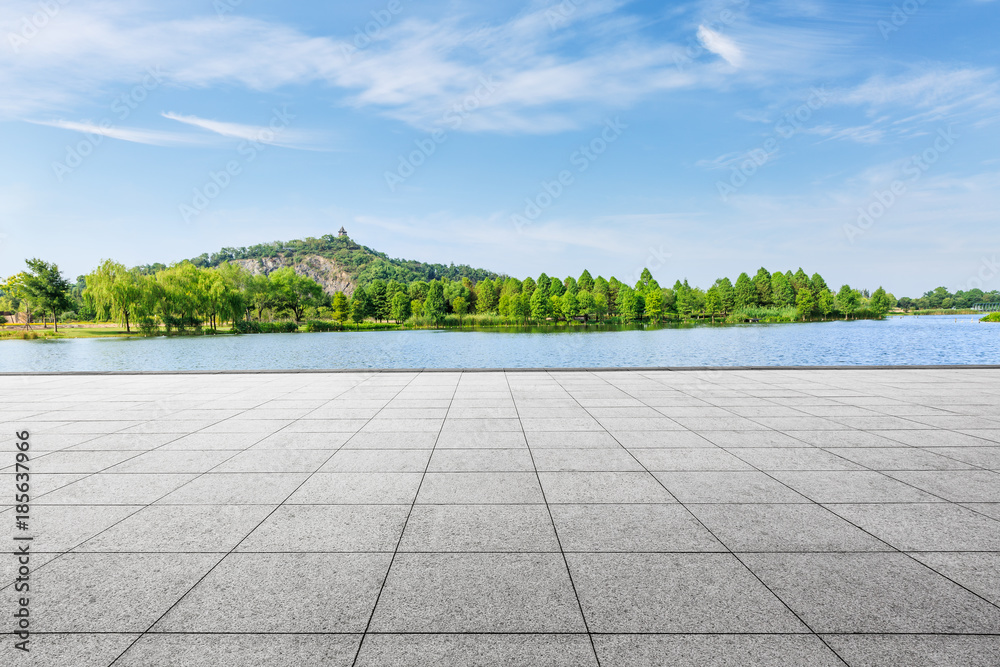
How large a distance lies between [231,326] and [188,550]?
68.8 meters

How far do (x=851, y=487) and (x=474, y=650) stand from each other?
390 centimetres

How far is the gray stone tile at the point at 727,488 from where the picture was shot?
414cm

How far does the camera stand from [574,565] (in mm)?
3068

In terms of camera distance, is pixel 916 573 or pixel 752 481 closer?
pixel 916 573

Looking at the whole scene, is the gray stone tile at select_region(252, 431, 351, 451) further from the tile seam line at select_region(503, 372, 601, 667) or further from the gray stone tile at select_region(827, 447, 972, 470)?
the gray stone tile at select_region(827, 447, 972, 470)

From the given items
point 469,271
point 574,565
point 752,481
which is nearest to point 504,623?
point 574,565

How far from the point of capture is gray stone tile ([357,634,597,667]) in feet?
7.35

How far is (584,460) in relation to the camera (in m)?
5.25

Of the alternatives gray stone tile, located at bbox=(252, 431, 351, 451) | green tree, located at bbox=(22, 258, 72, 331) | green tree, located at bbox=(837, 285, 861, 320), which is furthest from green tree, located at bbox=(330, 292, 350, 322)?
green tree, located at bbox=(837, 285, 861, 320)

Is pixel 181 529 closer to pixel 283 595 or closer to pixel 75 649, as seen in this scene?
pixel 75 649

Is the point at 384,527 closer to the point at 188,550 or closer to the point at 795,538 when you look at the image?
the point at 188,550

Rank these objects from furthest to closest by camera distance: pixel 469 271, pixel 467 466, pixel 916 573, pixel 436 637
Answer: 1. pixel 469 271
2. pixel 467 466
3. pixel 916 573
4. pixel 436 637

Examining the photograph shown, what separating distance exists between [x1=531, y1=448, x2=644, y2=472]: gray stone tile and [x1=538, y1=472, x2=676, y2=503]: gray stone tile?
16cm

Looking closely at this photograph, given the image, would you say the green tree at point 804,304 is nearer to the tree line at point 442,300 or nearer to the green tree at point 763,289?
the tree line at point 442,300
